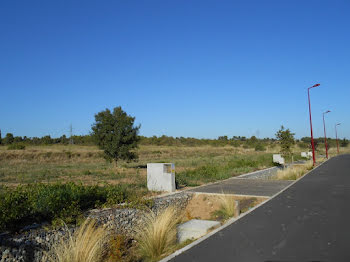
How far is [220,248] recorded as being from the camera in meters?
5.94

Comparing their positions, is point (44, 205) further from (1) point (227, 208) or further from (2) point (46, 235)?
(1) point (227, 208)

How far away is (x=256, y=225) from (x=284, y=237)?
3.64ft

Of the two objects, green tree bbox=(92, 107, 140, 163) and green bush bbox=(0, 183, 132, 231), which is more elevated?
green tree bbox=(92, 107, 140, 163)

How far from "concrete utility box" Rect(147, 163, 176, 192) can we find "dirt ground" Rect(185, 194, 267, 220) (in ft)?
4.88

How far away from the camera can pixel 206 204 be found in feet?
40.4

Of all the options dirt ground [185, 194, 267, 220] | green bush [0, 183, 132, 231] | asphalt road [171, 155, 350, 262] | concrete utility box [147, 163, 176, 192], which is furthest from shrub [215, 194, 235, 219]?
green bush [0, 183, 132, 231]

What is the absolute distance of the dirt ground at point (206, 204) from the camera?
11515 mm

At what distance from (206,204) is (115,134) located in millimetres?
18474

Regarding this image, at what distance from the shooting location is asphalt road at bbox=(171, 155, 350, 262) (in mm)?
5480

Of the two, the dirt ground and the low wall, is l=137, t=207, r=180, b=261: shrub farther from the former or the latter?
the dirt ground

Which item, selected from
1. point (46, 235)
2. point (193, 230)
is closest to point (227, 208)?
point (193, 230)

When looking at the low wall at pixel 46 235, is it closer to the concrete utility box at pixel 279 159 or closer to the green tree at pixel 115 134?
the green tree at pixel 115 134

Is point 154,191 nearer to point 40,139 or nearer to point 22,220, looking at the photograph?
point 22,220

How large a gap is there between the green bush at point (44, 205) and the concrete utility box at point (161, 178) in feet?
13.1
